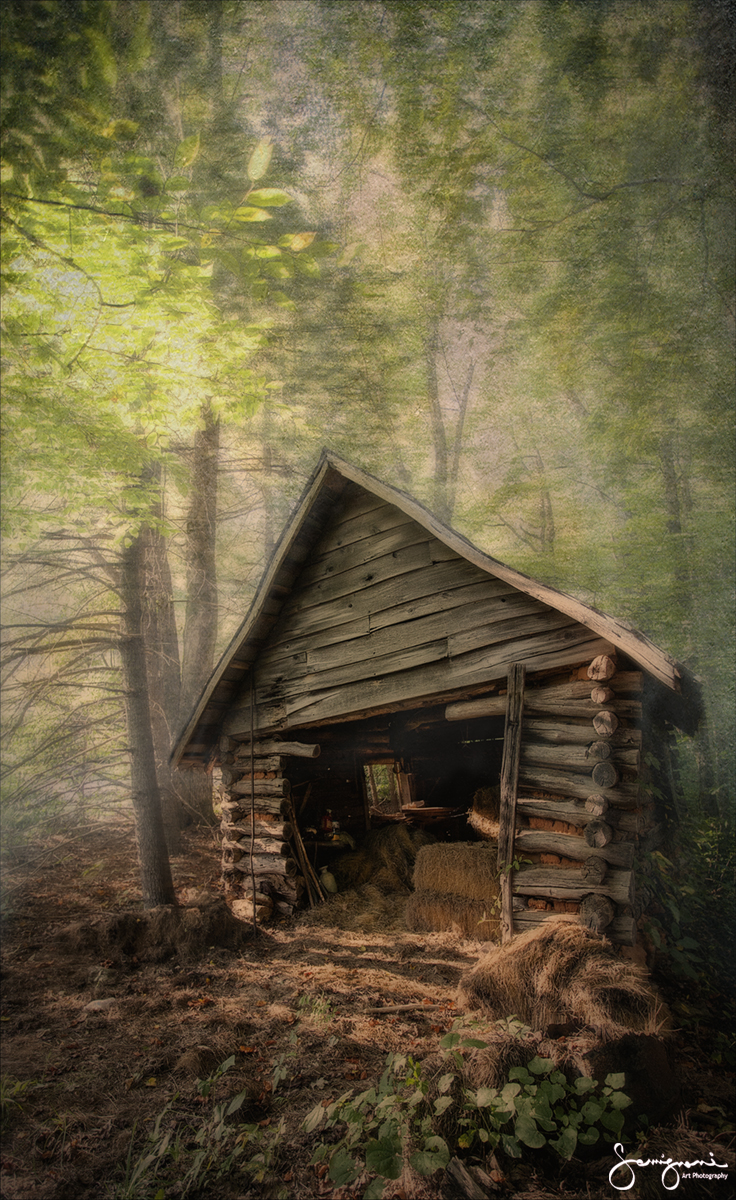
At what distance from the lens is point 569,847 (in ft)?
14.6

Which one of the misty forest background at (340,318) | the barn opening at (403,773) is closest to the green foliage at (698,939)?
the misty forest background at (340,318)

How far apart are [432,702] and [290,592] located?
7.99 ft

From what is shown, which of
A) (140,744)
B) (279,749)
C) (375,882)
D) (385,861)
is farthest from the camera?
(385,861)

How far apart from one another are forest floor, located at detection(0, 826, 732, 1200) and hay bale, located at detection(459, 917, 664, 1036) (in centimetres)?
37

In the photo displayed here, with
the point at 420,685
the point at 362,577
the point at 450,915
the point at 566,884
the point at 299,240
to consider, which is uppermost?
the point at 299,240

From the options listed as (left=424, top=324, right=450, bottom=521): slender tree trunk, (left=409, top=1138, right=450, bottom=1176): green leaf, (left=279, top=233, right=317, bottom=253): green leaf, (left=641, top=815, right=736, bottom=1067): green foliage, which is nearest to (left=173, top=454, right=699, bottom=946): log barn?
(left=641, top=815, right=736, bottom=1067): green foliage

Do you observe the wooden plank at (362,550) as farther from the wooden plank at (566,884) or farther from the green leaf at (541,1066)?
the green leaf at (541,1066)

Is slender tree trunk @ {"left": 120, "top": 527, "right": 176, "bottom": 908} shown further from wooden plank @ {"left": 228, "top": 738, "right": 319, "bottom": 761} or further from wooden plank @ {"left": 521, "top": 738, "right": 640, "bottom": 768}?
wooden plank @ {"left": 521, "top": 738, "right": 640, "bottom": 768}

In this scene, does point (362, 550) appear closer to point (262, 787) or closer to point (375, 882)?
point (262, 787)

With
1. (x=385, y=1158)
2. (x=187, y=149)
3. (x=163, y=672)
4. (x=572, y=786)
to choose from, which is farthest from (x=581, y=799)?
(x=163, y=672)

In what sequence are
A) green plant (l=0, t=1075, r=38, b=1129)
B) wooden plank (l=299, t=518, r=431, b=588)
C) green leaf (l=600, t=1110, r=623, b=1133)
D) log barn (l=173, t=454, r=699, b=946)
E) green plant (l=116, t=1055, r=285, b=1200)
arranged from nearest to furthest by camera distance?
1. green leaf (l=600, t=1110, r=623, b=1133)
2. green plant (l=116, t=1055, r=285, b=1200)
3. green plant (l=0, t=1075, r=38, b=1129)
4. log barn (l=173, t=454, r=699, b=946)
5. wooden plank (l=299, t=518, r=431, b=588)

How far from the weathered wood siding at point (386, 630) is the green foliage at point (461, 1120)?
2777mm

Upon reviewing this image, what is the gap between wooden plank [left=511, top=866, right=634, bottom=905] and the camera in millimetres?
4152

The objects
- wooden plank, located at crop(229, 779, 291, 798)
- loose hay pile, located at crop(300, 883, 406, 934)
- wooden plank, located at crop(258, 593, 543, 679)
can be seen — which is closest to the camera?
wooden plank, located at crop(258, 593, 543, 679)
